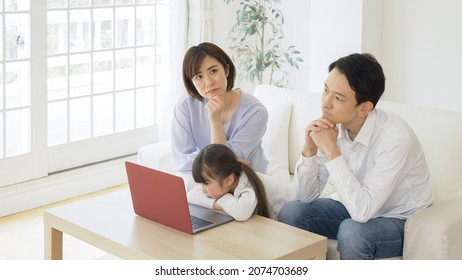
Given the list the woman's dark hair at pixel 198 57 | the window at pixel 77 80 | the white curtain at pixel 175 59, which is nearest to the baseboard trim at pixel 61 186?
the window at pixel 77 80

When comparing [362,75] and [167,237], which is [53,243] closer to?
[167,237]

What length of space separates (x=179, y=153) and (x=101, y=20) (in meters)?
1.89

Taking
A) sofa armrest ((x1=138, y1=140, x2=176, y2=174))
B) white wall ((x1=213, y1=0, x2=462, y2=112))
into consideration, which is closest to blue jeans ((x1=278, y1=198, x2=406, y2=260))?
sofa armrest ((x1=138, y1=140, x2=176, y2=174))

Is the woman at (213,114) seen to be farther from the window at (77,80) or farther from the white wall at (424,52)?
the white wall at (424,52)

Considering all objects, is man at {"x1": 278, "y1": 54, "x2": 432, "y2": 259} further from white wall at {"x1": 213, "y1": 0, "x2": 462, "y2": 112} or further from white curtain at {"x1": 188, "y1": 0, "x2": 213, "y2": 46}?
white curtain at {"x1": 188, "y1": 0, "x2": 213, "y2": 46}

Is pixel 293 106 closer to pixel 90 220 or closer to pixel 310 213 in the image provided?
pixel 310 213

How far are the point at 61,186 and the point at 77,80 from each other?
2.15 ft

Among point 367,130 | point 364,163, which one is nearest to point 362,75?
point 367,130

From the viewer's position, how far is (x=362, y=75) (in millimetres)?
3066

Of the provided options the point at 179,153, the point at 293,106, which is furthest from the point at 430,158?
the point at 179,153

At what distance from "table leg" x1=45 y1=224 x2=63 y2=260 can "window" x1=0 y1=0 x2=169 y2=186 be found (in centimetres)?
168

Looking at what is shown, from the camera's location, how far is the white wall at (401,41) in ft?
16.7

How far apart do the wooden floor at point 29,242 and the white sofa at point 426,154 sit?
61cm

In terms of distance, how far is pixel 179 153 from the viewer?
3.71m
